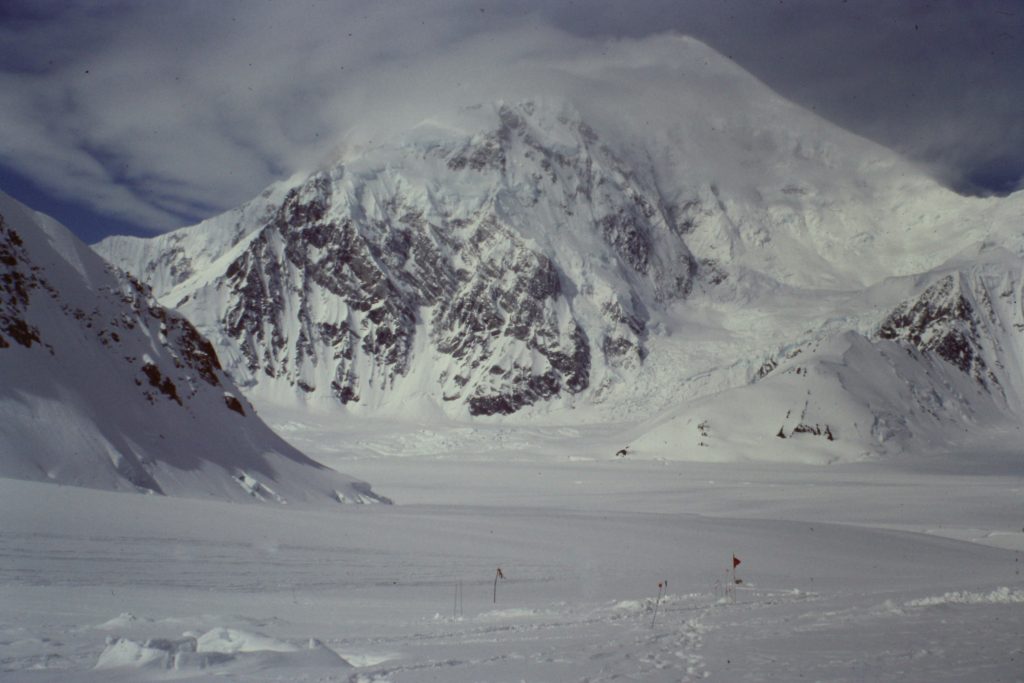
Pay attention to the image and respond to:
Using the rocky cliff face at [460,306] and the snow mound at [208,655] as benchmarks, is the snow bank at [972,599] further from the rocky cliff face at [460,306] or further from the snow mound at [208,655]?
the rocky cliff face at [460,306]

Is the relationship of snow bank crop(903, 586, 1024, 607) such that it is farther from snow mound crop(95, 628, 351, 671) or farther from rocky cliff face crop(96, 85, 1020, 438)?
rocky cliff face crop(96, 85, 1020, 438)

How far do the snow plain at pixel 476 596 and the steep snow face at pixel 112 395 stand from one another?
4.66 m

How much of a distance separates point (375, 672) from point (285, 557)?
9.06 metres

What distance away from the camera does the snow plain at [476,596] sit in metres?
10.4

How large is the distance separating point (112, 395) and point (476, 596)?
17.6m

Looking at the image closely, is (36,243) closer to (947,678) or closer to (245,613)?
(245,613)

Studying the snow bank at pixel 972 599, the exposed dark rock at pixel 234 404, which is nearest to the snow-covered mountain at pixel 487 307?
the exposed dark rock at pixel 234 404

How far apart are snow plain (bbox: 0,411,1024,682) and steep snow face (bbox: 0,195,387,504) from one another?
4657mm

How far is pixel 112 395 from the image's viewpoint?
92.8 ft

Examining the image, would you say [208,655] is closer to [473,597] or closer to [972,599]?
[473,597]

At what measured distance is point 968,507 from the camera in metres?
45.1

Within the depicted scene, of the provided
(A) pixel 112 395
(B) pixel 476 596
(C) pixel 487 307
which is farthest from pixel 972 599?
(C) pixel 487 307

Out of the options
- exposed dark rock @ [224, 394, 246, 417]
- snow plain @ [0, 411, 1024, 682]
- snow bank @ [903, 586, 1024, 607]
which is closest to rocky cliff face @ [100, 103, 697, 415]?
exposed dark rock @ [224, 394, 246, 417]

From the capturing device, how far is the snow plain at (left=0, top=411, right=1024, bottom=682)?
34.2ft
